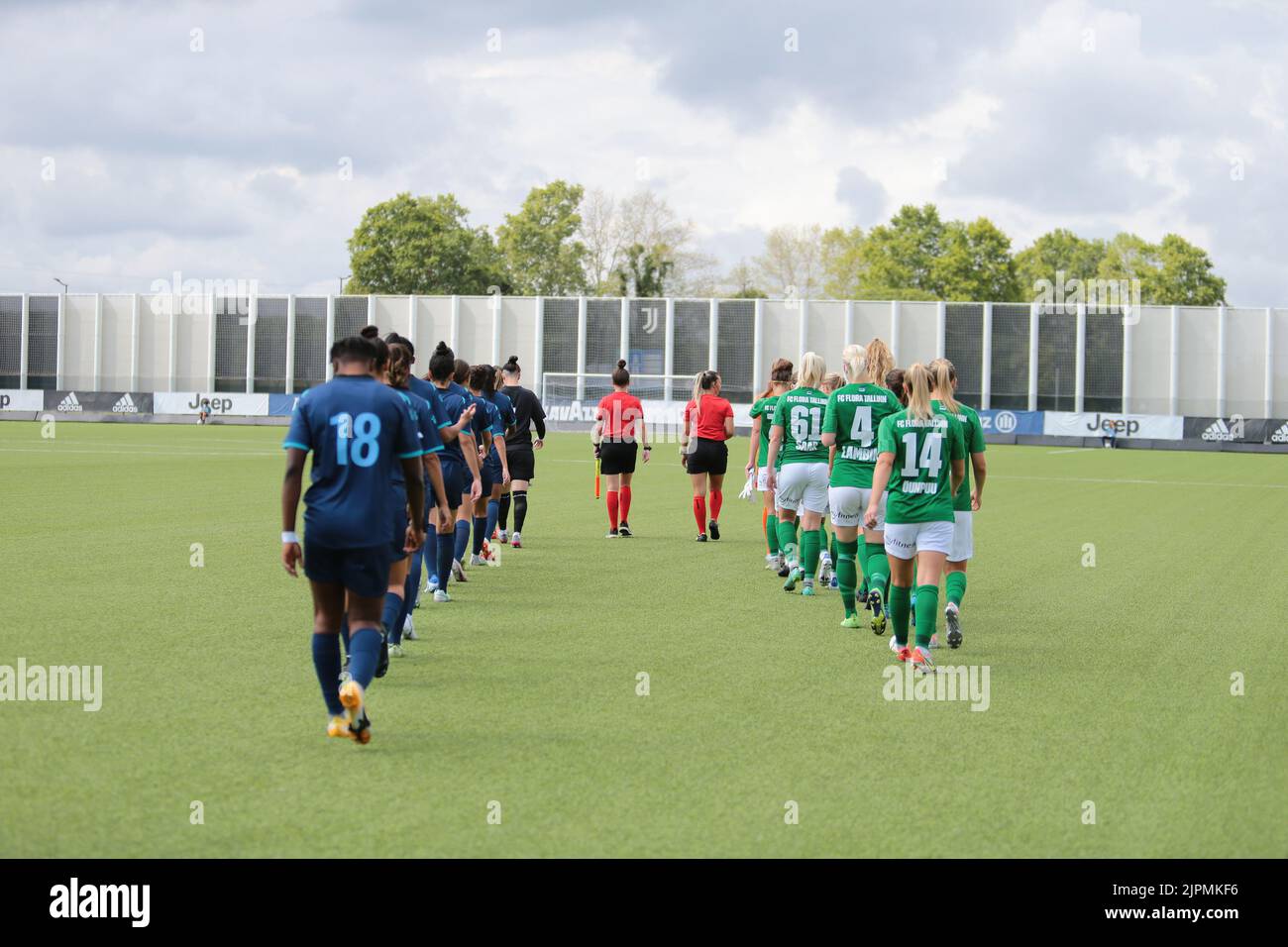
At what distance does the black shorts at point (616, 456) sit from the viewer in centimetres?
1675

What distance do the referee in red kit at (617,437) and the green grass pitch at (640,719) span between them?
5.95 ft

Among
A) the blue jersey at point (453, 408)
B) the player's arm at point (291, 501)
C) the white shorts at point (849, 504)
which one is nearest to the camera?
the player's arm at point (291, 501)

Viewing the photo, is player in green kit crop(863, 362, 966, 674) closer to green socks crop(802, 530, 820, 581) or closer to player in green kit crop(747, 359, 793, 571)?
green socks crop(802, 530, 820, 581)

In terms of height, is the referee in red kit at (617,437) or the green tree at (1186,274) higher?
the green tree at (1186,274)

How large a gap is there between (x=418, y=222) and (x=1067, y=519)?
73925 mm

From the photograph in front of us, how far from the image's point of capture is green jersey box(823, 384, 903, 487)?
10.4 m

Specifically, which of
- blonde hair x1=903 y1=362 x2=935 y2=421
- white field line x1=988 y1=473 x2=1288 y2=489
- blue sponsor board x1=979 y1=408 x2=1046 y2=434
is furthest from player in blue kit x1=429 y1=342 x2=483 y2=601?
blue sponsor board x1=979 y1=408 x2=1046 y2=434

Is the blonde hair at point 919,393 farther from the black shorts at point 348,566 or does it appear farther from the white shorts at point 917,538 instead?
the black shorts at point 348,566

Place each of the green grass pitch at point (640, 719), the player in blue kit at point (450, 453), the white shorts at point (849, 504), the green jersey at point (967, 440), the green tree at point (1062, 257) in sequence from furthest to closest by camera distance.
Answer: the green tree at point (1062, 257)
the player in blue kit at point (450, 453)
the white shorts at point (849, 504)
the green jersey at point (967, 440)
the green grass pitch at point (640, 719)

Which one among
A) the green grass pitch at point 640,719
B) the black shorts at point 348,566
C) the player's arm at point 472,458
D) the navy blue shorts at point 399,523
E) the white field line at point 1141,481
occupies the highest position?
the player's arm at point 472,458

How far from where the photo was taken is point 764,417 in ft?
46.0

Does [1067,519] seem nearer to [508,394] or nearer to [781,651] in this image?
[508,394]

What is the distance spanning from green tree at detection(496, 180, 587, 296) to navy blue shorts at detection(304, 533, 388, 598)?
294ft

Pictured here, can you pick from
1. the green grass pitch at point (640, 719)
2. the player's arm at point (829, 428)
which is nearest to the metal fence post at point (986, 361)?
the green grass pitch at point (640, 719)
